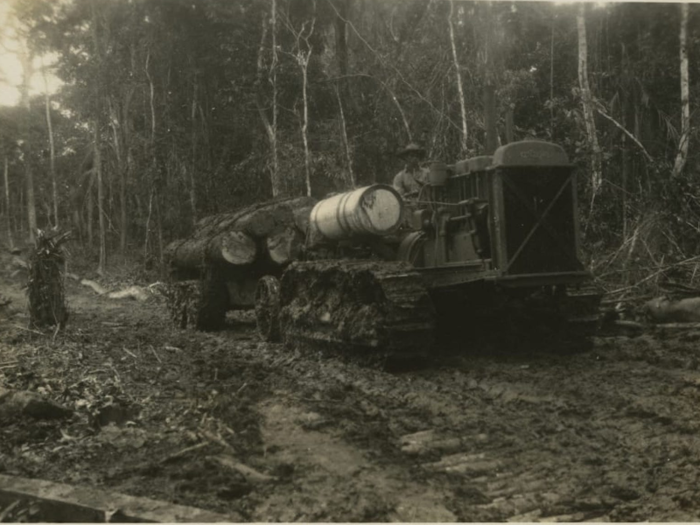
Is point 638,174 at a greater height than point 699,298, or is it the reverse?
point 638,174

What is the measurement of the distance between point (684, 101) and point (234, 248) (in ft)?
25.0

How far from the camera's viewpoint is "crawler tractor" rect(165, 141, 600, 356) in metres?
6.98

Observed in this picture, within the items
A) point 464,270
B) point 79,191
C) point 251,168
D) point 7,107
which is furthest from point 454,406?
point 79,191

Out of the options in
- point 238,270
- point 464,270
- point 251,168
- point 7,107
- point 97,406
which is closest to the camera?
point 97,406

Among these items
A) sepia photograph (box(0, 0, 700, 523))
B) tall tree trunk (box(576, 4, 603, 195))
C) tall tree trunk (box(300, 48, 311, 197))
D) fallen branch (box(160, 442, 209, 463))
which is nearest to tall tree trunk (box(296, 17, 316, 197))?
tall tree trunk (box(300, 48, 311, 197))

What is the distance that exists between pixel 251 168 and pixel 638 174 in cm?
1212

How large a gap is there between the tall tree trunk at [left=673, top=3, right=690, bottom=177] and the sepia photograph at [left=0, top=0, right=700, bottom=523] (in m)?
0.08

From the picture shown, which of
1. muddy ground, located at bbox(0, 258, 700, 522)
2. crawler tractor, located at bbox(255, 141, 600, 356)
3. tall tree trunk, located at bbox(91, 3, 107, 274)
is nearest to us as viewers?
muddy ground, located at bbox(0, 258, 700, 522)

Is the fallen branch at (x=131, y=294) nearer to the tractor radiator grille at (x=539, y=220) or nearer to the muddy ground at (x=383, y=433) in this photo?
the muddy ground at (x=383, y=433)

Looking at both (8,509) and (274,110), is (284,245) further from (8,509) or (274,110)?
(274,110)

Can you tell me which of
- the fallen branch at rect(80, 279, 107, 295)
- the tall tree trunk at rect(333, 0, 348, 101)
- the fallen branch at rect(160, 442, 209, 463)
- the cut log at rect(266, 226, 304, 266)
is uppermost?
the tall tree trunk at rect(333, 0, 348, 101)

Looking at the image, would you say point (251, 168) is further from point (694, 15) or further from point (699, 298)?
point (699, 298)

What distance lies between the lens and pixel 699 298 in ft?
28.1

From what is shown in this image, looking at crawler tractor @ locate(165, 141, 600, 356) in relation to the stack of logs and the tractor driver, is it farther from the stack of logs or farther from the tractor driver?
the stack of logs
